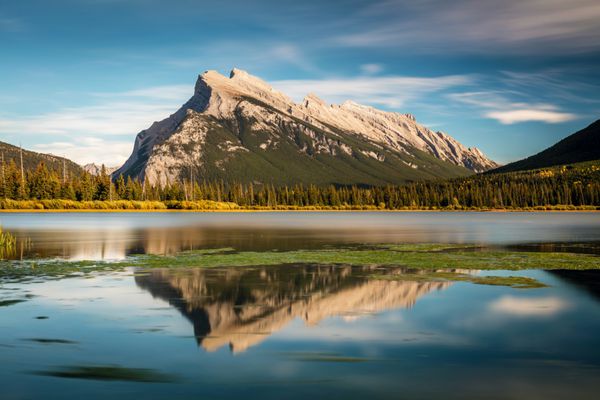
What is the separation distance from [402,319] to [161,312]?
847 centimetres

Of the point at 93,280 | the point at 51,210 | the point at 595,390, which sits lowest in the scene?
the point at 595,390

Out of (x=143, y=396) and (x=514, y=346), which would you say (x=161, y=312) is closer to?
(x=143, y=396)

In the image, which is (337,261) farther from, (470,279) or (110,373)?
(110,373)

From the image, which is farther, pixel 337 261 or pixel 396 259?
pixel 396 259

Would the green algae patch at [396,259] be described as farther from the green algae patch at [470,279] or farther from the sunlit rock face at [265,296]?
the sunlit rock face at [265,296]

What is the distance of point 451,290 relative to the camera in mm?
25188

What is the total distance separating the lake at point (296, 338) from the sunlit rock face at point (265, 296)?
0.31 feet

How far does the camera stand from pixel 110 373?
43.3 ft

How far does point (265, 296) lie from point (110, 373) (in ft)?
34.6

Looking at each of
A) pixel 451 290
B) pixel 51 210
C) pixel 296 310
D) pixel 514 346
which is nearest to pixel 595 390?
pixel 514 346

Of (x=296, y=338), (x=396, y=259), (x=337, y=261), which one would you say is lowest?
(x=296, y=338)

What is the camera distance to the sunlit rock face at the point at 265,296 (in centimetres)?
1786

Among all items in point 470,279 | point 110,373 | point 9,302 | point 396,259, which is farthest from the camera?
point 396,259

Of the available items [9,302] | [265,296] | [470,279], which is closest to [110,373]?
[265,296]
